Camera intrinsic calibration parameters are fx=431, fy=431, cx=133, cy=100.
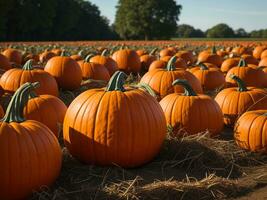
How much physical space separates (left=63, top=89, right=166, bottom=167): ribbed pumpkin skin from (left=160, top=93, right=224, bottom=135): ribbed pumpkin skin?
3.20ft

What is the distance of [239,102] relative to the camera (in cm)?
618

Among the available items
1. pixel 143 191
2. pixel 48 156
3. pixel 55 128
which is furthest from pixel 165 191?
pixel 55 128

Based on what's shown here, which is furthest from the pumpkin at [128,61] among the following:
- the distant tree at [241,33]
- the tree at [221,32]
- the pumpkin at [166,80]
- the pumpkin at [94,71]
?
the distant tree at [241,33]

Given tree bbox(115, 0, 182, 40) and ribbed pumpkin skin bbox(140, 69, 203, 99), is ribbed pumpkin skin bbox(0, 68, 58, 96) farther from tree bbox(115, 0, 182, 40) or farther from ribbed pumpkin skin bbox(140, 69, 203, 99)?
tree bbox(115, 0, 182, 40)

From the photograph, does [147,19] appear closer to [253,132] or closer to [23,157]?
[253,132]

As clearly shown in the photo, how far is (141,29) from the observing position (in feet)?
255

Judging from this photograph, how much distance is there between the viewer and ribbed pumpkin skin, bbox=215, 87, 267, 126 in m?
6.15

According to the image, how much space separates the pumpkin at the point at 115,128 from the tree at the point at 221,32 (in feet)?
304

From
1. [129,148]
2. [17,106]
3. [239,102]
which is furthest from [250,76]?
[17,106]

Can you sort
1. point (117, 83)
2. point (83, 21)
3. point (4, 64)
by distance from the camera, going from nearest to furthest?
point (117, 83) → point (4, 64) → point (83, 21)

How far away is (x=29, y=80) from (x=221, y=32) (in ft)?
301

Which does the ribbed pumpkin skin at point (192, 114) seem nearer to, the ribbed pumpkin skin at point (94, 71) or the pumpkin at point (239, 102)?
the pumpkin at point (239, 102)

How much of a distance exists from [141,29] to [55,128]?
7364 cm

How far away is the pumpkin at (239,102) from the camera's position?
6.15 meters
